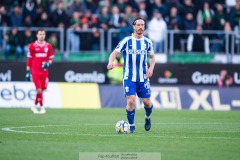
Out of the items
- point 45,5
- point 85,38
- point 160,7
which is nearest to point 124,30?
point 85,38

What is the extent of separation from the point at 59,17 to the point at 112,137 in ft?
53.3

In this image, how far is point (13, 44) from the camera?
102 ft

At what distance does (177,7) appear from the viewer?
110 feet

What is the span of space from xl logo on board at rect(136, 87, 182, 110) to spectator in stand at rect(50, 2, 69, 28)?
506 centimetres

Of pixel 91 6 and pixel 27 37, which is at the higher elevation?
pixel 91 6

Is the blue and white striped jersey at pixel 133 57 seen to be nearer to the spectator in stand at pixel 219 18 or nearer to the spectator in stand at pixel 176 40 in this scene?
the spectator in stand at pixel 176 40

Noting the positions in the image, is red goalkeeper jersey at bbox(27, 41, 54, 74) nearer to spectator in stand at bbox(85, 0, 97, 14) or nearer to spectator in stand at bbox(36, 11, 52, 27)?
spectator in stand at bbox(36, 11, 52, 27)

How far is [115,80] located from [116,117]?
878 cm

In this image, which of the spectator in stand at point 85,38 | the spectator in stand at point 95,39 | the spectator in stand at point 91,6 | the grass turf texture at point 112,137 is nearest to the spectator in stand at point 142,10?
the spectator in stand at point 91,6

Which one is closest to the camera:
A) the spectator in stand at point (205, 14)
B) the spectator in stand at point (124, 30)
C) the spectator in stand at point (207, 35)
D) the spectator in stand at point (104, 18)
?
the spectator in stand at point (124, 30)

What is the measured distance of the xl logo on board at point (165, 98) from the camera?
29.7 m

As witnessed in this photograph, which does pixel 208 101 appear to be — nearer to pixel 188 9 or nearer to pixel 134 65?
pixel 188 9

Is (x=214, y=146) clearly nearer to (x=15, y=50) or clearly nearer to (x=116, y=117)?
(x=116, y=117)

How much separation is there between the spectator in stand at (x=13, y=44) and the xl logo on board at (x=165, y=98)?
216 inches
